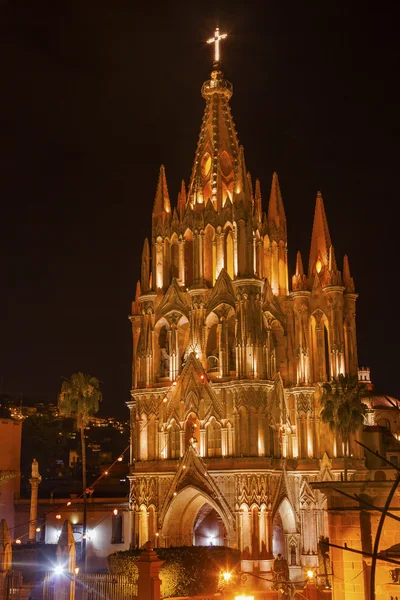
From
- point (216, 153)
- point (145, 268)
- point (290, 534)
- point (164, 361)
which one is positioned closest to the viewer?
point (290, 534)

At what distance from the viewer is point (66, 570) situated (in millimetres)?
31906

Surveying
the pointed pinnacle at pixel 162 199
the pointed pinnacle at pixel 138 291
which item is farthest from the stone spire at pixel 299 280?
the pointed pinnacle at pixel 138 291

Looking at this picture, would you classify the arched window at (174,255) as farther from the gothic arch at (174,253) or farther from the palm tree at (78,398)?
the palm tree at (78,398)

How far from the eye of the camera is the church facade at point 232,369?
149 ft

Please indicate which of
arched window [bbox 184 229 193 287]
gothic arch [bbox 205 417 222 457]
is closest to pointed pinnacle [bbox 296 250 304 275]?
arched window [bbox 184 229 193 287]

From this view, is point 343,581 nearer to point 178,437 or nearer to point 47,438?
point 178,437

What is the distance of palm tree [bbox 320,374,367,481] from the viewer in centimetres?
4656

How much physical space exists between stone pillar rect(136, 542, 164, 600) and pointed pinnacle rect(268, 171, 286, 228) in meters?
31.3

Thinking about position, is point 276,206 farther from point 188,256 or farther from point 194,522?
point 194,522

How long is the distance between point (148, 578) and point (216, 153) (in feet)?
106

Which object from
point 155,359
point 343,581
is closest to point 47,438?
point 155,359

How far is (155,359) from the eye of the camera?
5019cm

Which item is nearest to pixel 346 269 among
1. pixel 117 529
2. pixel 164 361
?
pixel 164 361

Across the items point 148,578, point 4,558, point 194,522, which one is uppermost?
point 194,522
